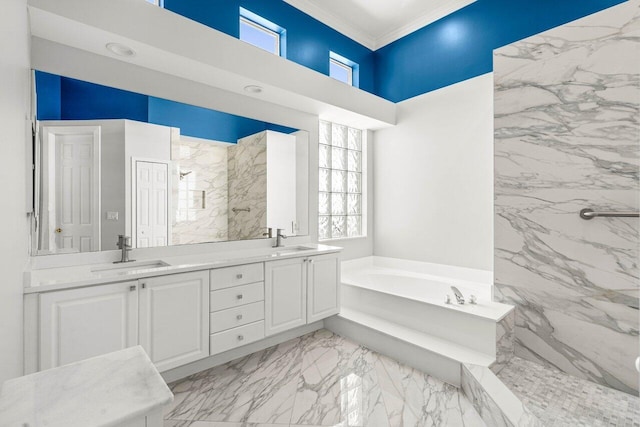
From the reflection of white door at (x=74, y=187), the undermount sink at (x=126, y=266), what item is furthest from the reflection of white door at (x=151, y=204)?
the reflection of white door at (x=74, y=187)

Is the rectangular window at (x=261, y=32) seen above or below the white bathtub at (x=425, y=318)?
above

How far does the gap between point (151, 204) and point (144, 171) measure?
24 cm

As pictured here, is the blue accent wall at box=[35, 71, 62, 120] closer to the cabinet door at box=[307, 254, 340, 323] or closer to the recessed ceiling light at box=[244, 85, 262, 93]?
the recessed ceiling light at box=[244, 85, 262, 93]

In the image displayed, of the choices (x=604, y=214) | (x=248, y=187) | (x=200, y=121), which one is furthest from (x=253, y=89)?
(x=604, y=214)

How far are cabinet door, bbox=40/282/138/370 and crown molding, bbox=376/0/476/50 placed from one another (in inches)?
156

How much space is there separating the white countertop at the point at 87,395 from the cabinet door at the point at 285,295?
1603mm

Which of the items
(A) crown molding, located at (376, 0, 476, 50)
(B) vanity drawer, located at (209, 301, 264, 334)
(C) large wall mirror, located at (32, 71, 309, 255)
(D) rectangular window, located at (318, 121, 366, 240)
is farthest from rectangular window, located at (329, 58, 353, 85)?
(B) vanity drawer, located at (209, 301, 264, 334)

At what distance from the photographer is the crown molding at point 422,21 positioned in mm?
3352

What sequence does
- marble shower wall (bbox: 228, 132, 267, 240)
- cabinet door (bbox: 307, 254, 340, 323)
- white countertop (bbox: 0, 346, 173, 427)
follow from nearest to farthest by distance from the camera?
white countertop (bbox: 0, 346, 173, 427), marble shower wall (bbox: 228, 132, 267, 240), cabinet door (bbox: 307, 254, 340, 323)

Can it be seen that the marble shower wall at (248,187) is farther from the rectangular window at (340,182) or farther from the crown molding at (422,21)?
the crown molding at (422,21)

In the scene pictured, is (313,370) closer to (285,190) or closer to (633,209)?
(285,190)

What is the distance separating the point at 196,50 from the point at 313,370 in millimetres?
2446

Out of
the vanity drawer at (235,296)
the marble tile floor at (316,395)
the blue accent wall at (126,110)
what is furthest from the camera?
the vanity drawer at (235,296)

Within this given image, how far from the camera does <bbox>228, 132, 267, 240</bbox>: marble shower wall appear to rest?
261 centimetres
